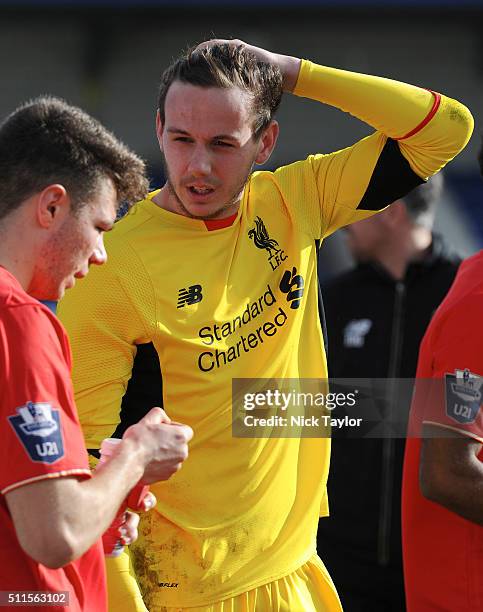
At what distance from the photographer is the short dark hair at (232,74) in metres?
3.24

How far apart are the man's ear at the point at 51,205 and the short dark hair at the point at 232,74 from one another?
98 cm

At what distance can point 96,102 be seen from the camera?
1302 cm

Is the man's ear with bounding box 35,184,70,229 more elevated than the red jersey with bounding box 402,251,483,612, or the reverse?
the man's ear with bounding box 35,184,70,229

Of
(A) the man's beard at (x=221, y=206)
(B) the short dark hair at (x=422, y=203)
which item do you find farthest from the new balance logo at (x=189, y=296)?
(B) the short dark hair at (x=422, y=203)

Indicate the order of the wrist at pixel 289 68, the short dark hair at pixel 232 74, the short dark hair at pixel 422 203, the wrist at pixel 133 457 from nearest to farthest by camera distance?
the wrist at pixel 133 457
the short dark hair at pixel 232 74
the wrist at pixel 289 68
the short dark hair at pixel 422 203

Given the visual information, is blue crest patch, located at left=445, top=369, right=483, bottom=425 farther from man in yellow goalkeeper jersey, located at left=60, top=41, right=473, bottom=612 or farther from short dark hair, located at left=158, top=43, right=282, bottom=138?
short dark hair, located at left=158, top=43, right=282, bottom=138

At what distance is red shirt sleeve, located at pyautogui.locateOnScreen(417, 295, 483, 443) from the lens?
10.2ft

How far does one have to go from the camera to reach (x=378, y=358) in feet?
16.7

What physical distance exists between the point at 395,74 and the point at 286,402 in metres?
9.97

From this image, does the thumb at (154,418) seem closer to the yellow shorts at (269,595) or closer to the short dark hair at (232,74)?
the yellow shorts at (269,595)

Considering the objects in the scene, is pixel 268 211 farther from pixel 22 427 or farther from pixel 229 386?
pixel 22 427

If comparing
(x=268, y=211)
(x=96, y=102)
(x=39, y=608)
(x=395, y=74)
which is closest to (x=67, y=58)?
(x=96, y=102)

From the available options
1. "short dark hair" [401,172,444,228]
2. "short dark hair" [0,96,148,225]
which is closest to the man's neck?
"short dark hair" [0,96,148,225]

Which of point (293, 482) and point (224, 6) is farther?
point (224, 6)
